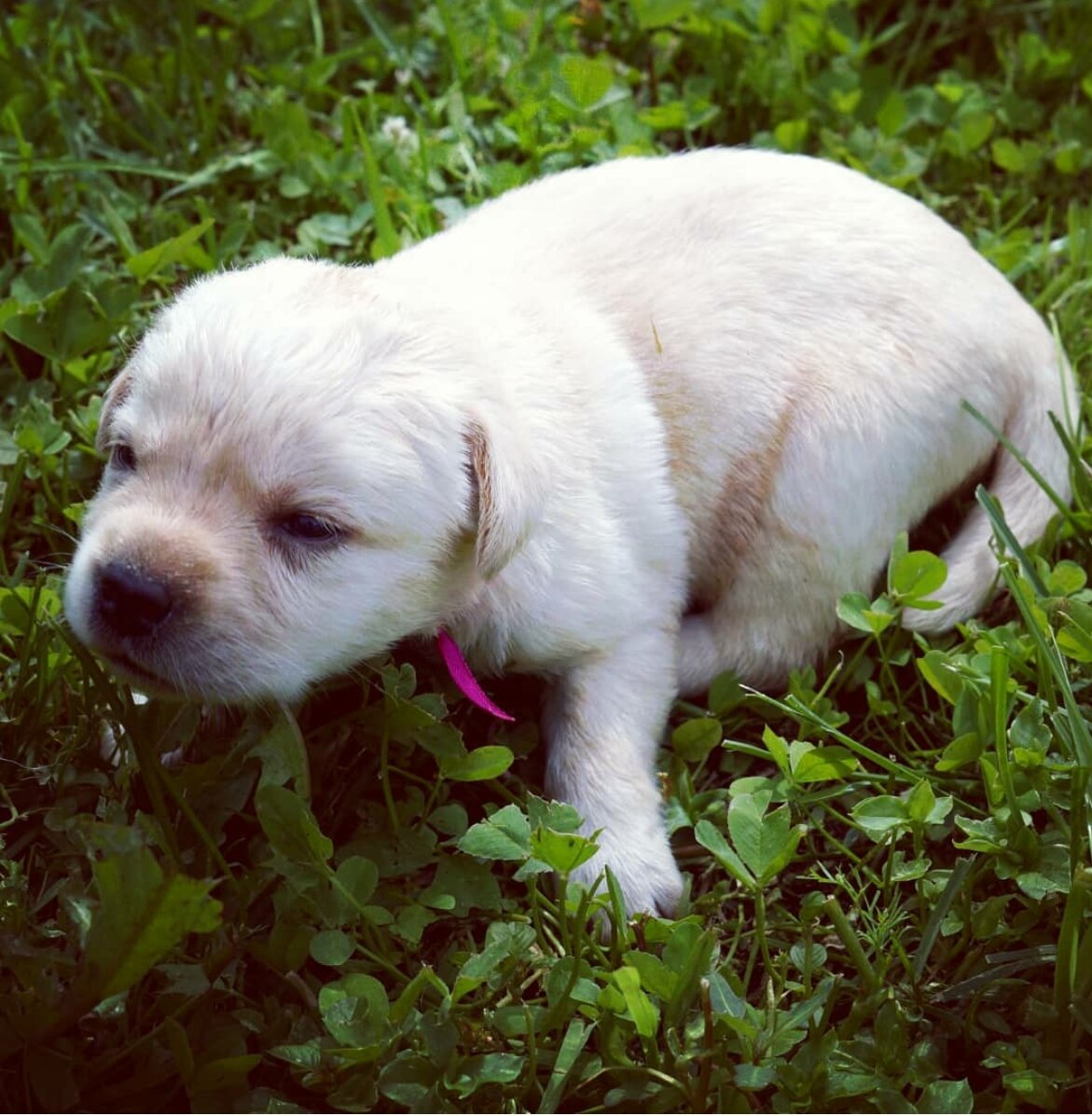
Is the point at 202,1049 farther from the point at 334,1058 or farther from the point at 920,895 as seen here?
the point at 920,895

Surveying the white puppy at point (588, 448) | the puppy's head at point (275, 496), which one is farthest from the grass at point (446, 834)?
the puppy's head at point (275, 496)

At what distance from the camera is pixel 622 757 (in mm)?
2602

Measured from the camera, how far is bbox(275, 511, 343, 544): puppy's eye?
2129 millimetres

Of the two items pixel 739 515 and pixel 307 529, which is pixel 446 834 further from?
pixel 739 515

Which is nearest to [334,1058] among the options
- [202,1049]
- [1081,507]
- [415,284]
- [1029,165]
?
[202,1049]

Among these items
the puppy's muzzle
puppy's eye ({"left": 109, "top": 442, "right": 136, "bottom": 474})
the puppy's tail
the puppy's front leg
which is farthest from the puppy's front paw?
puppy's eye ({"left": 109, "top": 442, "right": 136, "bottom": 474})

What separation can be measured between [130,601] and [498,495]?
597mm

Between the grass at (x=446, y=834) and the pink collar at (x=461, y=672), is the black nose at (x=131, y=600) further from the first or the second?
the pink collar at (x=461, y=672)

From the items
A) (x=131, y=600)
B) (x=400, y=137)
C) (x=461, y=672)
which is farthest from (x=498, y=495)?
(x=400, y=137)

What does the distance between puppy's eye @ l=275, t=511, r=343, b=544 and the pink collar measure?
0.38 m

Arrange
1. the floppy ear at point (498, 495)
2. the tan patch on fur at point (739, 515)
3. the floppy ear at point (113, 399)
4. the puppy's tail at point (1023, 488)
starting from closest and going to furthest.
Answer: the floppy ear at point (498, 495) → the floppy ear at point (113, 399) → the tan patch on fur at point (739, 515) → the puppy's tail at point (1023, 488)

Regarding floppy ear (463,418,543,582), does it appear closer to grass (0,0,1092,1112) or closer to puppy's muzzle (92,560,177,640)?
grass (0,0,1092,1112)

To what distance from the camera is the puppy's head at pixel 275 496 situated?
209 cm

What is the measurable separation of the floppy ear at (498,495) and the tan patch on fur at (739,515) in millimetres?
644
